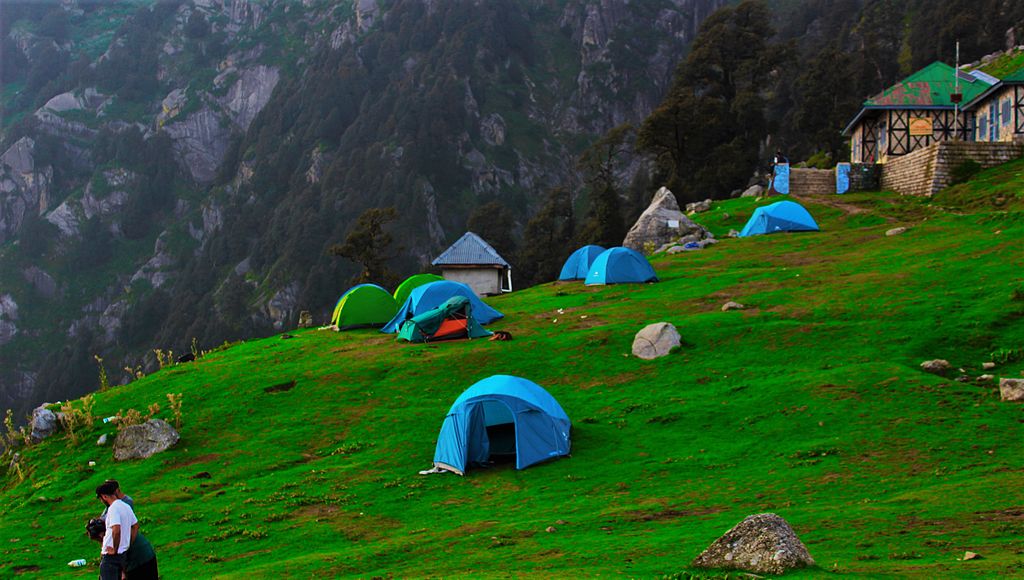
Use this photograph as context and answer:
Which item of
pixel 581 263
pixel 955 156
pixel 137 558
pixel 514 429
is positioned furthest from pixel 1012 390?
pixel 955 156

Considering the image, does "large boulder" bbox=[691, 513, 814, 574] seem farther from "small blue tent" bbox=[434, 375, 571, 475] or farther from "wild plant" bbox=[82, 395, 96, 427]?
"wild plant" bbox=[82, 395, 96, 427]

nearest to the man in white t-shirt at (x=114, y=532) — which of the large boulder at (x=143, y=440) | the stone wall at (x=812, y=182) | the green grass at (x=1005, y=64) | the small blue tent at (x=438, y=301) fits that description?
the large boulder at (x=143, y=440)

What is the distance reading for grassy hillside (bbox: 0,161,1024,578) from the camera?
53.1 feet

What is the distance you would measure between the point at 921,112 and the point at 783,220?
20.8 m

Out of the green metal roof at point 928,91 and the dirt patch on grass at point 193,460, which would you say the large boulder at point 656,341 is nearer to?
the dirt patch on grass at point 193,460

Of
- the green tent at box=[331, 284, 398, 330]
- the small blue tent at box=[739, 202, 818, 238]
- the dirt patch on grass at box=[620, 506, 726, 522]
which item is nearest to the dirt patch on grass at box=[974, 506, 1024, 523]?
the dirt patch on grass at box=[620, 506, 726, 522]

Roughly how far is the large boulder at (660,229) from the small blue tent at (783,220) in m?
3.81

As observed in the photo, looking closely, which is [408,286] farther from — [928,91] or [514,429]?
[928,91]

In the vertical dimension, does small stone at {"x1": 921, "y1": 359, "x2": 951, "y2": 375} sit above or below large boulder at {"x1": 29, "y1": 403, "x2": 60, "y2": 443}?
above

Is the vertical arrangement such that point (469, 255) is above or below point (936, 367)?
above

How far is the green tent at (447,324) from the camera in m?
41.8

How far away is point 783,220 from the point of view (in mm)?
60531

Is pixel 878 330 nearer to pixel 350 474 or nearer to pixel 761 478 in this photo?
pixel 761 478

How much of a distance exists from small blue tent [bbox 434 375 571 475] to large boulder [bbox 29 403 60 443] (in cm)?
1597
